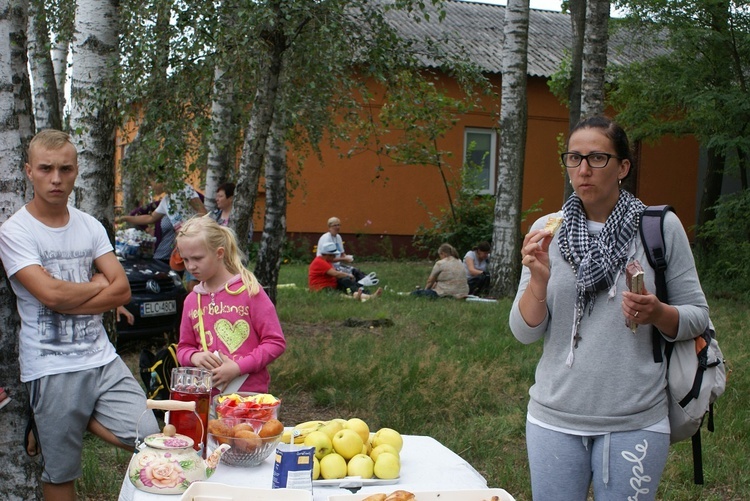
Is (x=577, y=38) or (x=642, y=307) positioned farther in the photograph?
(x=577, y=38)

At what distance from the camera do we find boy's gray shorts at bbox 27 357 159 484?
12.1 ft

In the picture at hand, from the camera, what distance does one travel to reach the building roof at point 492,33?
23.3m

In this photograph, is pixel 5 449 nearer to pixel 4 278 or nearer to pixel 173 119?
pixel 4 278

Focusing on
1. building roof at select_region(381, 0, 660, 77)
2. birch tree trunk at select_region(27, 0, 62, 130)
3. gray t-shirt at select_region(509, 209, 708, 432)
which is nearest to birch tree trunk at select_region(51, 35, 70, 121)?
birch tree trunk at select_region(27, 0, 62, 130)

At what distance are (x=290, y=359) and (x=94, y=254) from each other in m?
4.35

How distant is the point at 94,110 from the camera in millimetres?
6102

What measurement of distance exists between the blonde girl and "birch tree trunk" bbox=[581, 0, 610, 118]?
8772mm

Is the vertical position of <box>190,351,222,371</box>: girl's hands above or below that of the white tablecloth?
above

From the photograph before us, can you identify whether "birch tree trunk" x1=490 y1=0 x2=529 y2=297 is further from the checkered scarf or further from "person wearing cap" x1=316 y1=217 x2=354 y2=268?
the checkered scarf

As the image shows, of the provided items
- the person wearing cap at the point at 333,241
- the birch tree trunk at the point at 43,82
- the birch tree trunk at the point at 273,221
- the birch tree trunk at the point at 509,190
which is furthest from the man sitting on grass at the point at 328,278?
the birch tree trunk at the point at 43,82

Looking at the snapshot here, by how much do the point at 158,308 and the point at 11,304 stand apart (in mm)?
5245

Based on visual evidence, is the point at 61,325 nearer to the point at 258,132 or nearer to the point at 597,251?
the point at 597,251

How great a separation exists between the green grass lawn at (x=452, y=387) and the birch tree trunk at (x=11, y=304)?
140 cm

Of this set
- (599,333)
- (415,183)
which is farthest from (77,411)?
(415,183)
